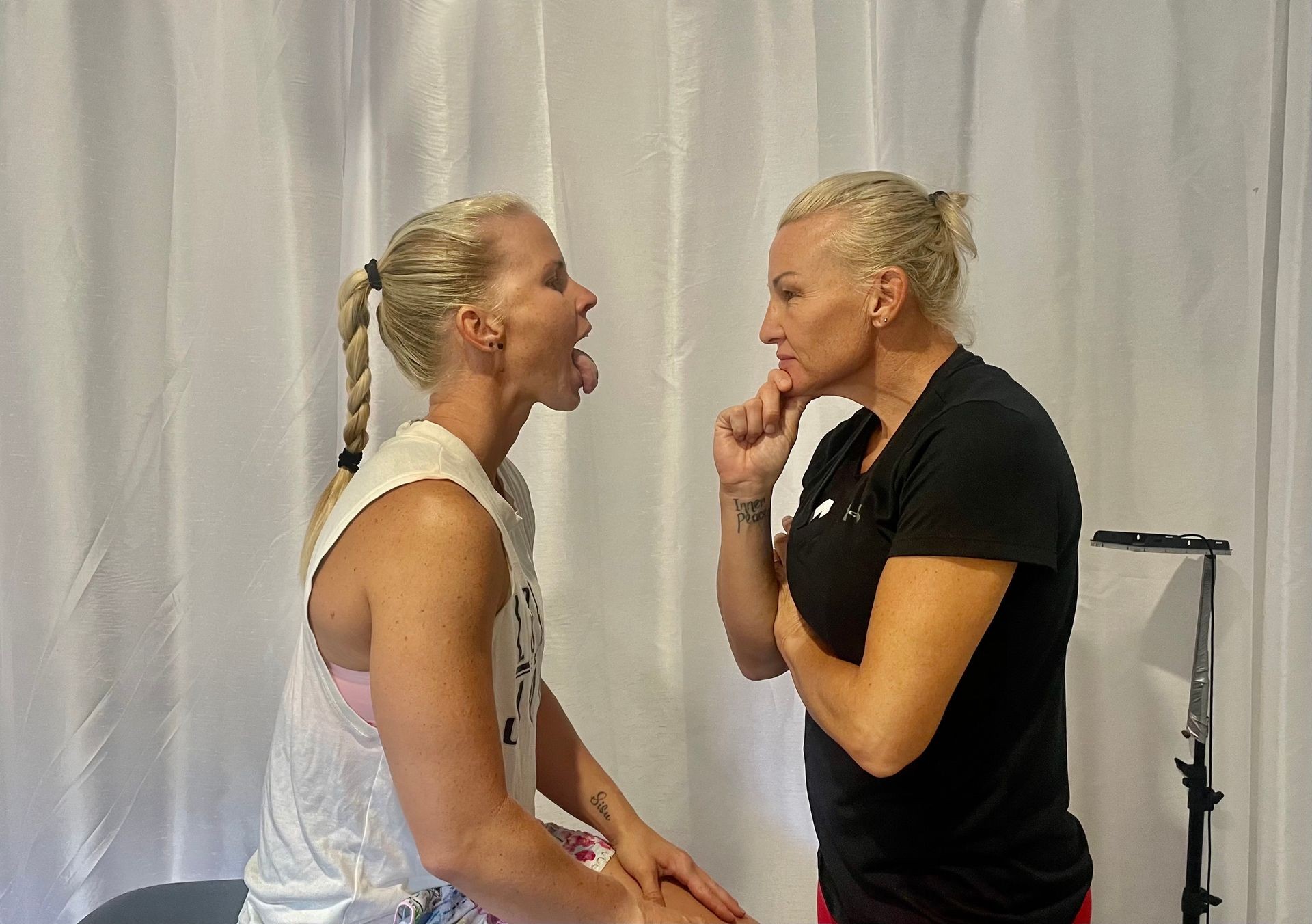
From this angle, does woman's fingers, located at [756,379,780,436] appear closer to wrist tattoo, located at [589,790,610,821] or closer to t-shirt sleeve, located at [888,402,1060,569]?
t-shirt sleeve, located at [888,402,1060,569]

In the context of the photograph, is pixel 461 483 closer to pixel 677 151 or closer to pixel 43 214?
pixel 677 151

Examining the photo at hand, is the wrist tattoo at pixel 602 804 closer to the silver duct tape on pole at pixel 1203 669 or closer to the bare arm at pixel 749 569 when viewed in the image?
the bare arm at pixel 749 569

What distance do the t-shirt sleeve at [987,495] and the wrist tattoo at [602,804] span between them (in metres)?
0.61

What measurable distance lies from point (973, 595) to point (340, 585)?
0.65 meters

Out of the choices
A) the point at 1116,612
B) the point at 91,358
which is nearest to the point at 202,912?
the point at 91,358

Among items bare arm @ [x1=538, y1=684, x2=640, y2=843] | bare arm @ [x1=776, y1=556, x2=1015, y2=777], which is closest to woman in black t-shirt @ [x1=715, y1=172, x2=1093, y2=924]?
bare arm @ [x1=776, y1=556, x2=1015, y2=777]

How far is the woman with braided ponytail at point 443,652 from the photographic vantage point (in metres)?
0.92

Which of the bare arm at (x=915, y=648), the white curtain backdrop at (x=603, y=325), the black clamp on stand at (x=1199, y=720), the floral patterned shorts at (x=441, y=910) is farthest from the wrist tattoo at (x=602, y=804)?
the black clamp on stand at (x=1199, y=720)

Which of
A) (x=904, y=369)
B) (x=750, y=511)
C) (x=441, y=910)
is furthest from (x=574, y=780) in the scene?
(x=904, y=369)

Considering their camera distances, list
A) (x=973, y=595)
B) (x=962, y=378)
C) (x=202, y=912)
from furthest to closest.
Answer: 1. (x=202, y=912)
2. (x=962, y=378)
3. (x=973, y=595)

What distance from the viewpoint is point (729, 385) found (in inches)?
66.6

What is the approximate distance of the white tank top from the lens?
103 cm

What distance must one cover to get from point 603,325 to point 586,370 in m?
0.43

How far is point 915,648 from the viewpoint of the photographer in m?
0.92
